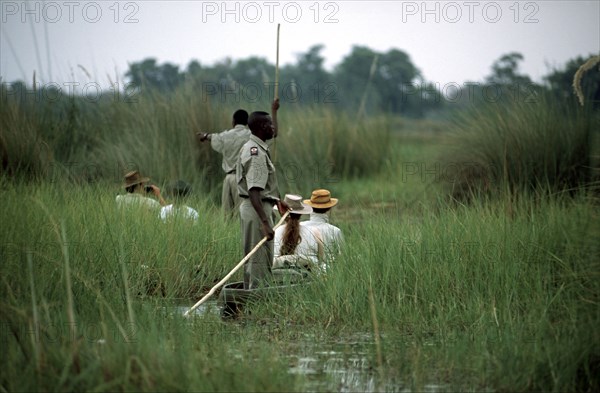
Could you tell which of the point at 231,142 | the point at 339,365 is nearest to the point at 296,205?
the point at 339,365

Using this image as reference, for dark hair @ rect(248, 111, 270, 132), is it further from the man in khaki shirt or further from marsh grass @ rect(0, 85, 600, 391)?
the man in khaki shirt

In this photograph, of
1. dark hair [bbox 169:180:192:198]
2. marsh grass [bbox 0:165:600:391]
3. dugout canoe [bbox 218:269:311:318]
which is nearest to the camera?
marsh grass [bbox 0:165:600:391]

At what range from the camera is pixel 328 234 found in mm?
7637

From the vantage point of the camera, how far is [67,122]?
12938 millimetres

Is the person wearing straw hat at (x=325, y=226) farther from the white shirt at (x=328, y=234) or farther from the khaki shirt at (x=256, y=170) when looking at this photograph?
the khaki shirt at (x=256, y=170)

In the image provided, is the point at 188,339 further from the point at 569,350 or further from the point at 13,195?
the point at 13,195

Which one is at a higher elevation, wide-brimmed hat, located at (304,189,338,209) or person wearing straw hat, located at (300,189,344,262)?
wide-brimmed hat, located at (304,189,338,209)

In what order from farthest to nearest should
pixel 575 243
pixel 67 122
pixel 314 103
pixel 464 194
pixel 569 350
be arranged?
pixel 314 103
pixel 67 122
pixel 464 194
pixel 575 243
pixel 569 350

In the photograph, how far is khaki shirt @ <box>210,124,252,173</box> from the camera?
10.6 meters

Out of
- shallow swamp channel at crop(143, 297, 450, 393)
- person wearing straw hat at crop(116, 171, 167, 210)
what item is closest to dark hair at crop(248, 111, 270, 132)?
shallow swamp channel at crop(143, 297, 450, 393)

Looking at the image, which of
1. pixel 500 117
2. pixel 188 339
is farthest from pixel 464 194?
pixel 188 339

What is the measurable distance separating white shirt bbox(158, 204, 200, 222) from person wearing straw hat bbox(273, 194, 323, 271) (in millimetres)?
1207

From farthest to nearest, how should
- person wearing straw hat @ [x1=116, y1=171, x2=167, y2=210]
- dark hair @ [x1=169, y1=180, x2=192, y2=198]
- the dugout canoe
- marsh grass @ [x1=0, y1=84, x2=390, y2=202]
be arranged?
marsh grass @ [x1=0, y1=84, x2=390, y2=202]
dark hair @ [x1=169, y1=180, x2=192, y2=198]
person wearing straw hat @ [x1=116, y1=171, x2=167, y2=210]
the dugout canoe

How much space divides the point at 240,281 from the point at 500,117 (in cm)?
458
